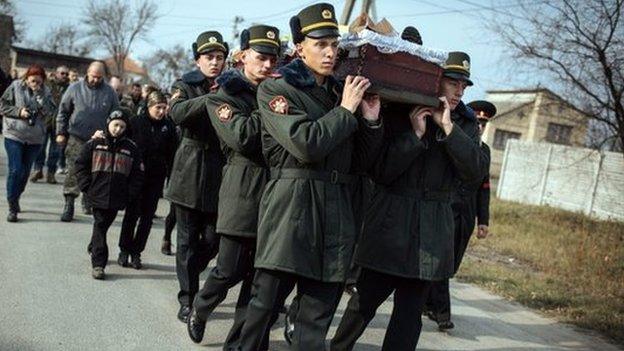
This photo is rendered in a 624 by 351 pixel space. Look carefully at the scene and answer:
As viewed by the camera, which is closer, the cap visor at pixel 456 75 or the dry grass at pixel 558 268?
the cap visor at pixel 456 75

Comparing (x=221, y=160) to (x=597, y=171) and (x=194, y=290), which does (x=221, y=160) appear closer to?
(x=194, y=290)

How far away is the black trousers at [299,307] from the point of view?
344 cm

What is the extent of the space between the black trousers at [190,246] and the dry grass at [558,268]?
13.8ft

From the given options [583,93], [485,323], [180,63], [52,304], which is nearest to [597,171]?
[583,93]

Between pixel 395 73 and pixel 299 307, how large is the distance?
1.44m

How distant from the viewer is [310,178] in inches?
135

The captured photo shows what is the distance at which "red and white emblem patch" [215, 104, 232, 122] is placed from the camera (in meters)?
4.00

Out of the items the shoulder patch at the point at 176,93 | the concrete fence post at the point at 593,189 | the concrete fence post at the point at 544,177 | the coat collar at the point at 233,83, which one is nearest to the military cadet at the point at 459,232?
the coat collar at the point at 233,83

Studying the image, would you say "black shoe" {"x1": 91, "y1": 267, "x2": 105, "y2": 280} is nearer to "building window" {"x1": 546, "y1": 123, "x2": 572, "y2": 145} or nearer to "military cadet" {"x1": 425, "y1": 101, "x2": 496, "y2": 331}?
"military cadet" {"x1": 425, "y1": 101, "x2": 496, "y2": 331}

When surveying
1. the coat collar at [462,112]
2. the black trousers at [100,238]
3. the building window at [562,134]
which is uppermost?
the building window at [562,134]

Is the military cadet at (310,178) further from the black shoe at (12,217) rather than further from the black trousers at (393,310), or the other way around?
the black shoe at (12,217)

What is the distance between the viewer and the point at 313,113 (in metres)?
3.47

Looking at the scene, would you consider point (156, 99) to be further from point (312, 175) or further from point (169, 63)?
point (169, 63)

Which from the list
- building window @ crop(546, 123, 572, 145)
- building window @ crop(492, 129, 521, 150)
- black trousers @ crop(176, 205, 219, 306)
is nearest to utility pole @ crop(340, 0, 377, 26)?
building window @ crop(546, 123, 572, 145)
